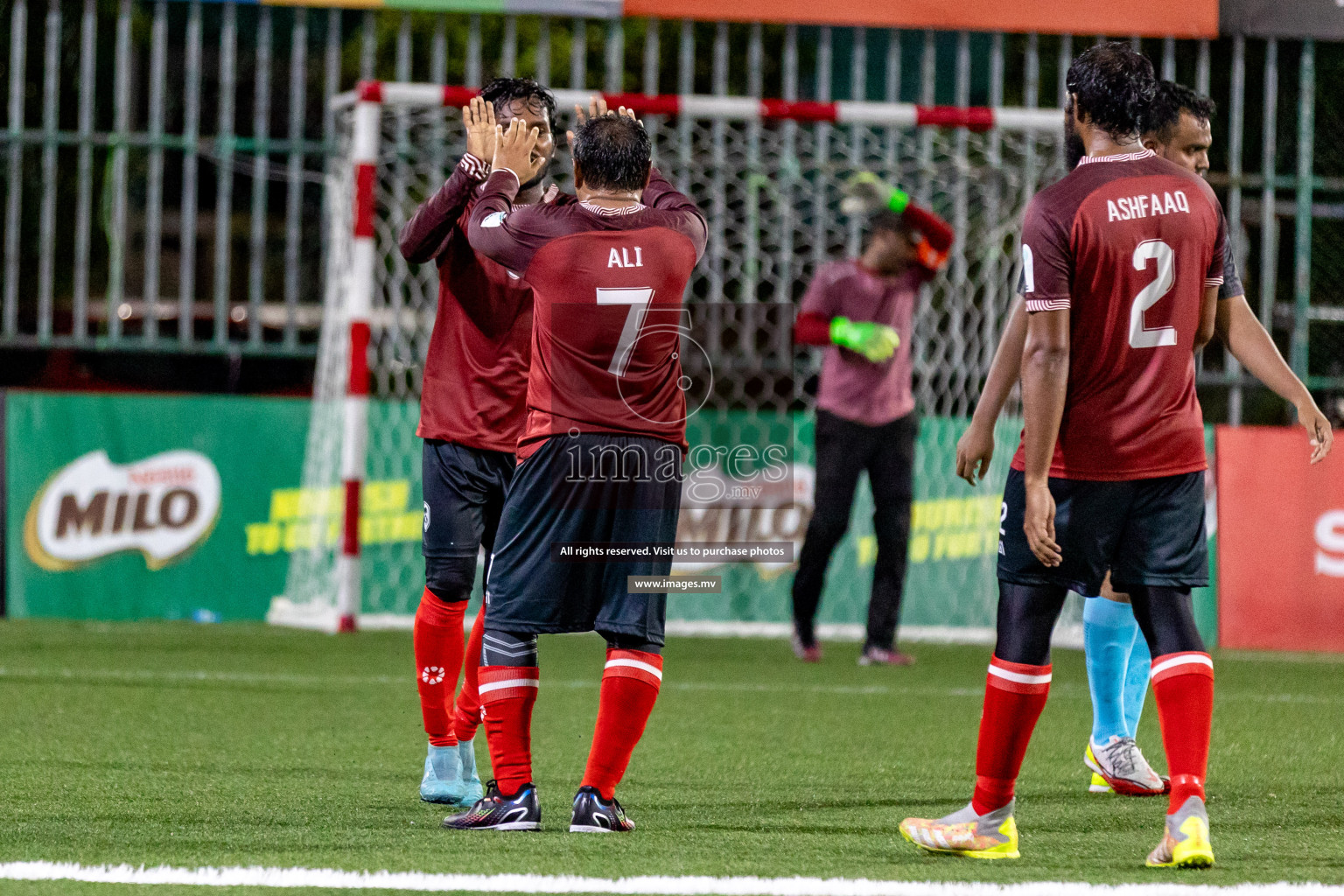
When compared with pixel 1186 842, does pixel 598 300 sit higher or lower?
higher

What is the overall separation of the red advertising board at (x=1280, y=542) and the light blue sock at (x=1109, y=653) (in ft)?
14.4

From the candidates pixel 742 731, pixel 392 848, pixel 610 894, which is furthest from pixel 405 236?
pixel 742 731

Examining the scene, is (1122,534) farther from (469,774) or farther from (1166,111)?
(469,774)

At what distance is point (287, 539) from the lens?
30.9ft

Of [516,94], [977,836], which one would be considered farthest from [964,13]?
[977,836]

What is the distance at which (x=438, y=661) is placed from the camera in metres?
4.67

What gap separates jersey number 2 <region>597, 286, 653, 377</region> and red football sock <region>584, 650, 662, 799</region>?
0.69 m

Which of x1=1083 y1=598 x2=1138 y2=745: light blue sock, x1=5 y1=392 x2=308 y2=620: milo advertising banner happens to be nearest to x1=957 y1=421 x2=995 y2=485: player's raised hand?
x1=1083 y1=598 x2=1138 y2=745: light blue sock

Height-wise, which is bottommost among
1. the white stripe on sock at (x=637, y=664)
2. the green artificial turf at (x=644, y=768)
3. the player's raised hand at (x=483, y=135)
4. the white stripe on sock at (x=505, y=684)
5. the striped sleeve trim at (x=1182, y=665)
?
the green artificial turf at (x=644, y=768)

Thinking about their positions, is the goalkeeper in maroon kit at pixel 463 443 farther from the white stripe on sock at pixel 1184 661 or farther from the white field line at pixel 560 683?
the white field line at pixel 560 683

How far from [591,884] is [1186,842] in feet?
4.14

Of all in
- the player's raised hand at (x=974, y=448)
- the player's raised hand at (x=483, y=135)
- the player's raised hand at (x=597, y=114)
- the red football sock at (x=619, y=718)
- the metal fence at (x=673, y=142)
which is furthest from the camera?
the metal fence at (x=673, y=142)

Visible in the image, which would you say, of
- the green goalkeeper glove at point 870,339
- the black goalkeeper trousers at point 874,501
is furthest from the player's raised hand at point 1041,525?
the black goalkeeper trousers at point 874,501

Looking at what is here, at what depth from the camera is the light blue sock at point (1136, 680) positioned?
16.4ft
